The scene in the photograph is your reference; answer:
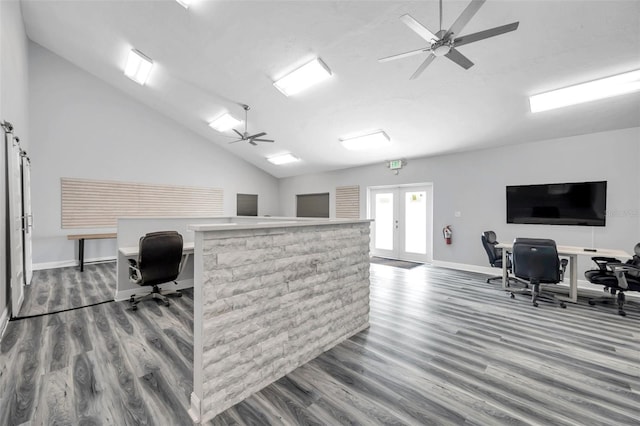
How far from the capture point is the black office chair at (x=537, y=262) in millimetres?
3588

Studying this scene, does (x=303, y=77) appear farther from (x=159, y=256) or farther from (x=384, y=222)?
(x=384, y=222)

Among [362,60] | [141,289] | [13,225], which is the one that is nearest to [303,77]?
[362,60]

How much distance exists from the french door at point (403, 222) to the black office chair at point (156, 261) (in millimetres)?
4823

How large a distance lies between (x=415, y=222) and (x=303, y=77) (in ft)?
14.4

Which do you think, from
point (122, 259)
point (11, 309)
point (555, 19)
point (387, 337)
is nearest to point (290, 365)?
point (387, 337)

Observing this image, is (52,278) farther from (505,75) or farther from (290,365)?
(505,75)

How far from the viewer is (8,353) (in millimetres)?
2398

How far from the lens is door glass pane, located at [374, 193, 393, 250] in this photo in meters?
7.38

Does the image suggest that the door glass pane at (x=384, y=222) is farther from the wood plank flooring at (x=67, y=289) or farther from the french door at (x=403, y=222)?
the wood plank flooring at (x=67, y=289)

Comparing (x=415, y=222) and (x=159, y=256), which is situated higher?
(x=415, y=222)

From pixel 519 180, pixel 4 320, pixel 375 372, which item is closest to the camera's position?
pixel 375 372

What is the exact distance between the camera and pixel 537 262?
3658 mm

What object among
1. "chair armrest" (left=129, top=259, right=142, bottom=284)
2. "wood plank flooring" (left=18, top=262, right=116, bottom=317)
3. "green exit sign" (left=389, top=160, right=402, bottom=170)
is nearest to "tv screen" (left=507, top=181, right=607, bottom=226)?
"green exit sign" (left=389, top=160, right=402, bottom=170)

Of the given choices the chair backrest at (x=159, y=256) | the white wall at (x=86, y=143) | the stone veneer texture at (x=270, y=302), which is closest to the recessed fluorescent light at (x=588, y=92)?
the stone veneer texture at (x=270, y=302)
